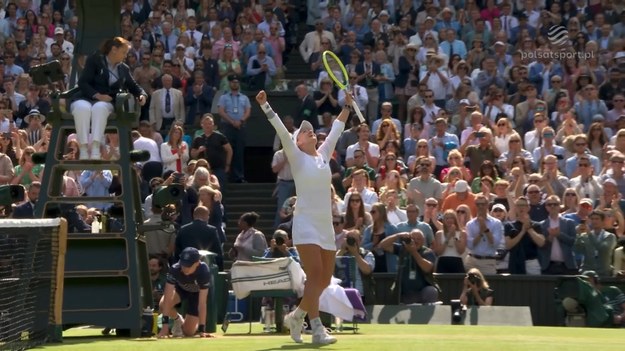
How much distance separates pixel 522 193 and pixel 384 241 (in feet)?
8.49

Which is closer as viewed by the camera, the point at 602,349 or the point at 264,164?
the point at 602,349

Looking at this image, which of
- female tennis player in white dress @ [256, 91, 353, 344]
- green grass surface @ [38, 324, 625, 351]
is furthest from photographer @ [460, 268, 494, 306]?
female tennis player in white dress @ [256, 91, 353, 344]

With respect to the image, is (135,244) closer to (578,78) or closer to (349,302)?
(349,302)

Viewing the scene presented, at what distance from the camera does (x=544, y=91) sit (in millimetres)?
27562

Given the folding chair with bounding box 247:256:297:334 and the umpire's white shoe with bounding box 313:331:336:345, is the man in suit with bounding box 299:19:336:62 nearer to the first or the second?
the folding chair with bounding box 247:256:297:334

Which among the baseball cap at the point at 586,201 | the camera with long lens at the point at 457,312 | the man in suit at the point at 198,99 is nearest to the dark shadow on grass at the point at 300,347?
the camera with long lens at the point at 457,312

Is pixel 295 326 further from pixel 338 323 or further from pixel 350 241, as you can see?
pixel 350 241

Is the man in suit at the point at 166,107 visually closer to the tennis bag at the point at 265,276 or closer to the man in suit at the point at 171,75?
the man in suit at the point at 171,75

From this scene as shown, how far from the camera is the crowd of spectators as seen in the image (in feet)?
72.5

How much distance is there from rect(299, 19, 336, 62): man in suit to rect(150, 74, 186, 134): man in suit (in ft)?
10.7

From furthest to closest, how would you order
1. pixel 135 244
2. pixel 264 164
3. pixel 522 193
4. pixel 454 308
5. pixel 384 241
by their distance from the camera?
pixel 264 164
pixel 522 193
pixel 384 241
pixel 454 308
pixel 135 244

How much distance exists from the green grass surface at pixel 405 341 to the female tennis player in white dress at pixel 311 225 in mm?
253

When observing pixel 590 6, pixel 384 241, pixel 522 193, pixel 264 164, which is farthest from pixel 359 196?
pixel 590 6

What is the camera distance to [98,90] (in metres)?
16.6
